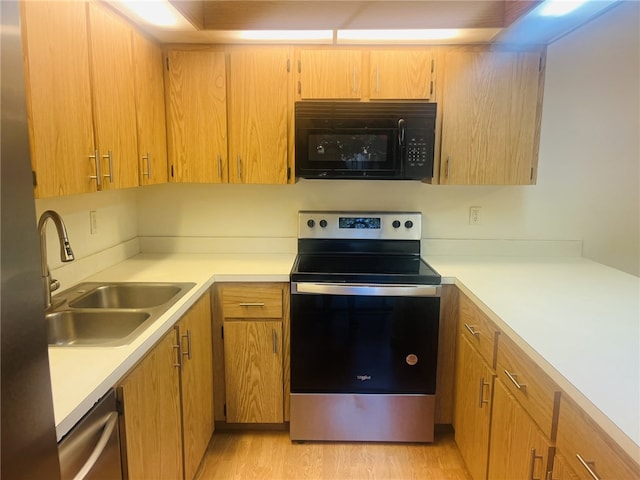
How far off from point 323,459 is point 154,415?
104 cm

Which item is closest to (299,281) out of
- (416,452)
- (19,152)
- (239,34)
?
(416,452)

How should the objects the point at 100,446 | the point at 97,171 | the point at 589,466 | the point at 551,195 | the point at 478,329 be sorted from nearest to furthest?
the point at 589,466
the point at 100,446
the point at 97,171
the point at 478,329
the point at 551,195

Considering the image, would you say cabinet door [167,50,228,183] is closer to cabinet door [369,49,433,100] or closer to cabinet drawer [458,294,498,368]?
cabinet door [369,49,433,100]

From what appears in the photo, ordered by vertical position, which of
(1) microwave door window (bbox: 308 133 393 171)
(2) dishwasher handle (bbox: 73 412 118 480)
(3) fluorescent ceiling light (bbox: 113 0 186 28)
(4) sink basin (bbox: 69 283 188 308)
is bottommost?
(2) dishwasher handle (bbox: 73 412 118 480)

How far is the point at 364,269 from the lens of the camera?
7.43ft

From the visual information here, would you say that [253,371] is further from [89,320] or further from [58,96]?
[58,96]

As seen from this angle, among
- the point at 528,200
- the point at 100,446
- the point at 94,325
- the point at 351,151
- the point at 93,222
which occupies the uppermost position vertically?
the point at 351,151

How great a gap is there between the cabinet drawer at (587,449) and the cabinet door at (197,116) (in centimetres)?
179

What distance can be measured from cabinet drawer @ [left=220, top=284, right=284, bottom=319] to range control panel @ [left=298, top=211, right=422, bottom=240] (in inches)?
22.1

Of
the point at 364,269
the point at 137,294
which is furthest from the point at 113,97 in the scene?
the point at 364,269

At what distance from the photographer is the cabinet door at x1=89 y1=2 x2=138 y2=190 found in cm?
156

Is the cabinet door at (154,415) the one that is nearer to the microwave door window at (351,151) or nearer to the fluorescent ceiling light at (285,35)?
the microwave door window at (351,151)

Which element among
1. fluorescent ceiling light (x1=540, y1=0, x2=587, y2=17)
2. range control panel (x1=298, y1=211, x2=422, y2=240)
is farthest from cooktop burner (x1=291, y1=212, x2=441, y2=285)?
fluorescent ceiling light (x1=540, y1=0, x2=587, y2=17)

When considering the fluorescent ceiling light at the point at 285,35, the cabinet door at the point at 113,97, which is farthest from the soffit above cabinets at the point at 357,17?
the cabinet door at the point at 113,97
